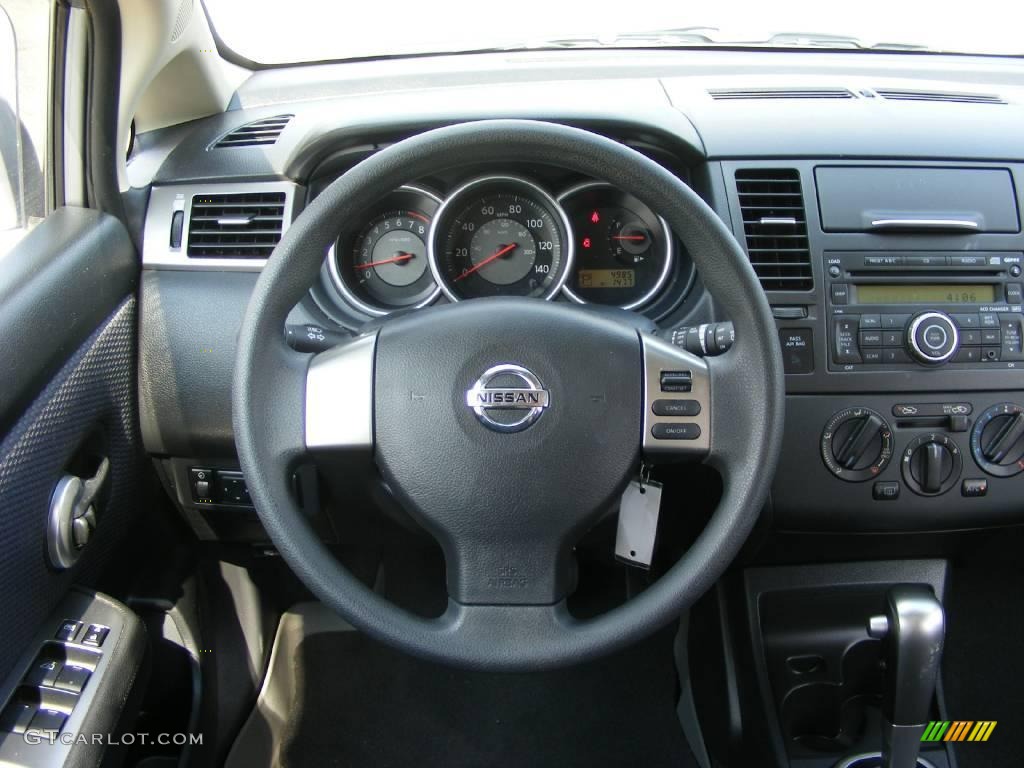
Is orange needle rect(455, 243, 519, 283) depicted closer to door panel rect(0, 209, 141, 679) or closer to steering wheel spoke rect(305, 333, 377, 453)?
steering wheel spoke rect(305, 333, 377, 453)

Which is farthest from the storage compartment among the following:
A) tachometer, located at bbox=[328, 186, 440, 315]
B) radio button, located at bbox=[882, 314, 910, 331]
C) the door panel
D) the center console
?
the door panel

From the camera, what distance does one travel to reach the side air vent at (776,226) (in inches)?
59.4

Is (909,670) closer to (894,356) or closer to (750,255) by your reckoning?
(894,356)

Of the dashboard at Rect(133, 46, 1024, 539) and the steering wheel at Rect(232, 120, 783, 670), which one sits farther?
the dashboard at Rect(133, 46, 1024, 539)

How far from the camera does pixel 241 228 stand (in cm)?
157

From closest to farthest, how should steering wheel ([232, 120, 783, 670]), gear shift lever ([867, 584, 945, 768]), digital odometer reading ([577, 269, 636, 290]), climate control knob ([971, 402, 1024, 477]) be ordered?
steering wheel ([232, 120, 783, 670])
gear shift lever ([867, 584, 945, 768])
climate control knob ([971, 402, 1024, 477])
digital odometer reading ([577, 269, 636, 290])

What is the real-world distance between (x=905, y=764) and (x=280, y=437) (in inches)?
45.3

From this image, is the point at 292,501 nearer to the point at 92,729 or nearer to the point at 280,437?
the point at 280,437

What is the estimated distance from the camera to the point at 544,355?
1.19m

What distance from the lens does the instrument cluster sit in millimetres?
1560

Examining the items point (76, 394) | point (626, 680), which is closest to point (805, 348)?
point (626, 680)

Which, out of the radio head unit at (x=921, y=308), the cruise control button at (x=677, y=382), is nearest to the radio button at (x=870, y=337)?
the radio head unit at (x=921, y=308)

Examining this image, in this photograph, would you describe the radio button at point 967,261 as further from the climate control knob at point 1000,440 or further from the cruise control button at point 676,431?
the cruise control button at point 676,431

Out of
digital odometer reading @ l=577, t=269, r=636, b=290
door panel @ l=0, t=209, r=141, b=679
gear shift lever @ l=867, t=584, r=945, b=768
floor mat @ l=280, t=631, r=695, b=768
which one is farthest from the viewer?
floor mat @ l=280, t=631, r=695, b=768
